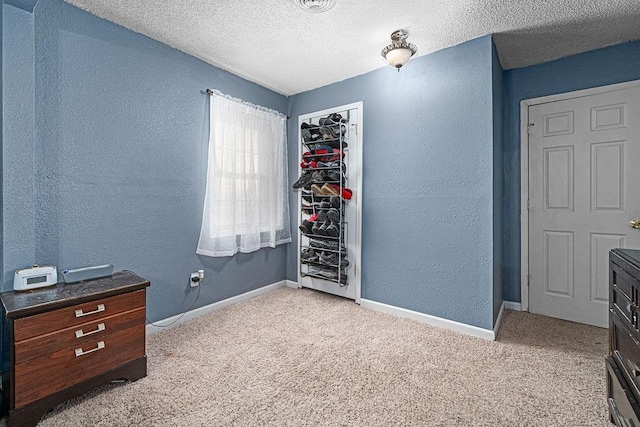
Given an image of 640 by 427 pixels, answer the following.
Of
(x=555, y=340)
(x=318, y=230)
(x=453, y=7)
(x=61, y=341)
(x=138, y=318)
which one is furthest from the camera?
(x=318, y=230)

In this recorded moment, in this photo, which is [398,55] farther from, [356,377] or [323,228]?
[356,377]

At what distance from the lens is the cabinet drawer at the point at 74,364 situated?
1.42 metres

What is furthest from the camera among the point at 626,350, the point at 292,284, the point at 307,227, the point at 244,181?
the point at 292,284

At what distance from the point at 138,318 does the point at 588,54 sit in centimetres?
427

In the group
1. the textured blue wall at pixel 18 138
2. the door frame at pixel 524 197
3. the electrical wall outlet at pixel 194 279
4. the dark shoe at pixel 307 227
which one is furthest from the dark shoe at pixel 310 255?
the textured blue wall at pixel 18 138

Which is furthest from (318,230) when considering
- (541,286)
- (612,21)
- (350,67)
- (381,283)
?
Answer: (612,21)

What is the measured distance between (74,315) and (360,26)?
2.71m

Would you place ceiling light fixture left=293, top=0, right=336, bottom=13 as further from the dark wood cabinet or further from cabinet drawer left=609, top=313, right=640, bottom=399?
cabinet drawer left=609, top=313, right=640, bottom=399

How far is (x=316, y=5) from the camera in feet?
6.60

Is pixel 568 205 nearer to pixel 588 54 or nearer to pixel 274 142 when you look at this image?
pixel 588 54

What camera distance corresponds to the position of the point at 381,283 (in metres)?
3.01

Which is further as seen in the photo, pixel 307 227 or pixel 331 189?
pixel 307 227

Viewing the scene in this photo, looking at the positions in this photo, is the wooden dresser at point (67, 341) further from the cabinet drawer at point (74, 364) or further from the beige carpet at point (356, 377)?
the beige carpet at point (356, 377)

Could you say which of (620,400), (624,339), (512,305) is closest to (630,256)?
(624,339)
